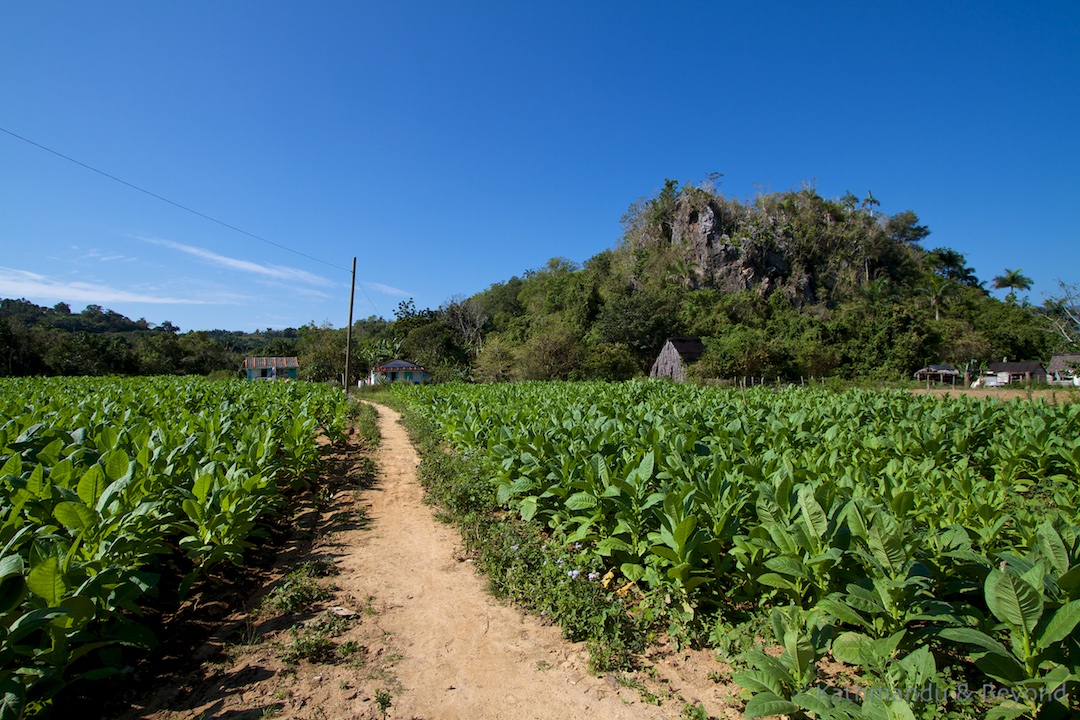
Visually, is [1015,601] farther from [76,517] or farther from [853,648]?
[76,517]

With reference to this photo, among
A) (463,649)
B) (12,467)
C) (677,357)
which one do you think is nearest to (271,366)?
(677,357)

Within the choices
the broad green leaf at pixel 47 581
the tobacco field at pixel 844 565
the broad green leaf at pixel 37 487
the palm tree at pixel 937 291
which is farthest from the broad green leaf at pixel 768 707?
the palm tree at pixel 937 291

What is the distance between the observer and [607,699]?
2.84 m

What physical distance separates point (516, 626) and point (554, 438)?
110 inches

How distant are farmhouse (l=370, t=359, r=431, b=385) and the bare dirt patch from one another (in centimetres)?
4464

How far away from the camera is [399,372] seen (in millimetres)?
49062

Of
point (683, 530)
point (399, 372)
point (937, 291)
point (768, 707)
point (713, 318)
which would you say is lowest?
point (768, 707)

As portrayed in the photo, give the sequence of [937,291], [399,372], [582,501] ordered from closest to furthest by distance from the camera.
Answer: [582,501] → [399,372] → [937,291]

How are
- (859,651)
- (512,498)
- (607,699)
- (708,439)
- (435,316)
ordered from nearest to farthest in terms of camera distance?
(859,651) → (607,699) → (512,498) → (708,439) → (435,316)

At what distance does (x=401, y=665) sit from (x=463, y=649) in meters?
0.44

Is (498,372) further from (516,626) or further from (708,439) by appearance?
(516,626)

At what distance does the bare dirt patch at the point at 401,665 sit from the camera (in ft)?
9.00

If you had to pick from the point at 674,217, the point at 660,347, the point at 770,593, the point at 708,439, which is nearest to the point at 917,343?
the point at 660,347

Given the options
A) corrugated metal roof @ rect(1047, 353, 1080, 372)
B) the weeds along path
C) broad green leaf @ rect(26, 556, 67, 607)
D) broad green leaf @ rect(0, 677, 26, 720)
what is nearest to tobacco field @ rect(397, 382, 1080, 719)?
the weeds along path
